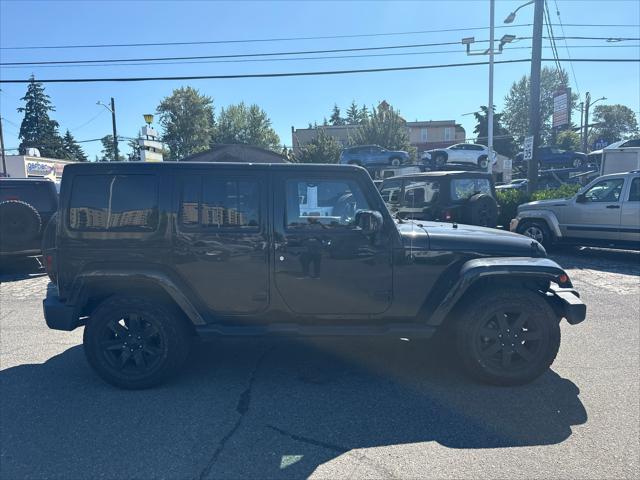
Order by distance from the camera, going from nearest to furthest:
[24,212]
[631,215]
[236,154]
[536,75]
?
[24,212], [631,215], [536,75], [236,154]

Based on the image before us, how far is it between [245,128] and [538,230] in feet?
176

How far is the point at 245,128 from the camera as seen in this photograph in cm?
5953

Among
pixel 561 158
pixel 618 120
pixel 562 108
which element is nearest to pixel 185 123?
pixel 561 158

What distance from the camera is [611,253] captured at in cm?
1064

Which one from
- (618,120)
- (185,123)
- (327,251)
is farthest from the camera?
(618,120)

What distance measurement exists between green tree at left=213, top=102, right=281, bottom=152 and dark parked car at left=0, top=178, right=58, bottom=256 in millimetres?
51033

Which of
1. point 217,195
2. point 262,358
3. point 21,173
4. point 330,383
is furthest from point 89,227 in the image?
point 21,173

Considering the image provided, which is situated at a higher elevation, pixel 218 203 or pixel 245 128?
pixel 245 128

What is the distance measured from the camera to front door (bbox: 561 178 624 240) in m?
9.37

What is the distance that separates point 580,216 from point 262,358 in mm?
8753

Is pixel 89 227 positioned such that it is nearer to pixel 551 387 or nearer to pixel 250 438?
pixel 250 438

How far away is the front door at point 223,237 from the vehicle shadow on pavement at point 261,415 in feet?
2.88

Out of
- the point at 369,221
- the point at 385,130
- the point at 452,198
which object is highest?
the point at 385,130

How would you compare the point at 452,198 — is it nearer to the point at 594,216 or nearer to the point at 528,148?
the point at 594,216
